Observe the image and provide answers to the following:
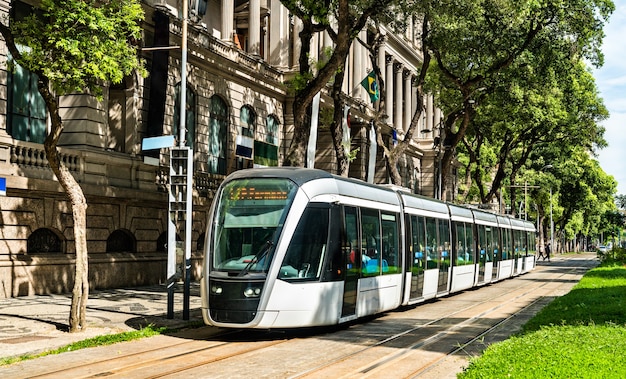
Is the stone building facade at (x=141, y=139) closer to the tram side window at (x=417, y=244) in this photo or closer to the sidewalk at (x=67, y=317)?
the sidewalk at (x=67, y=317)

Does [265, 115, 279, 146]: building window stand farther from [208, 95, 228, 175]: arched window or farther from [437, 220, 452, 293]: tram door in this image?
[437, 220, 452, 293]: tram door

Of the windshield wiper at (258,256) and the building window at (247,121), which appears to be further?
the building window at (247,121)

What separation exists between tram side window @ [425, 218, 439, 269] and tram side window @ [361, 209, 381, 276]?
435 cm

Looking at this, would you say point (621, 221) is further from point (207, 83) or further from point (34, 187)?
point (34, 187)

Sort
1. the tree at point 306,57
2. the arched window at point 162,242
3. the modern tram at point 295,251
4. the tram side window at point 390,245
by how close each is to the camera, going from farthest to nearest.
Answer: the arched window at point 162,242, the tree at point 306,57, the tram side window at point 390,245, the modern tram at point 295,251

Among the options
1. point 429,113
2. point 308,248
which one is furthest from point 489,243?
point 429,113

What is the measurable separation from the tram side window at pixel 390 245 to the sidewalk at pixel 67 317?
14.9 ft

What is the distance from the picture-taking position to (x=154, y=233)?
91.6 feet

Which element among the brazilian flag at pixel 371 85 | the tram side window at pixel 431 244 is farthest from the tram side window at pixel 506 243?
the tram side window at pixel 431 244

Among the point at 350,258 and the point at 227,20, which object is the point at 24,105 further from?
the point at 227,20

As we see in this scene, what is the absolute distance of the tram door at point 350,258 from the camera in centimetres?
1562

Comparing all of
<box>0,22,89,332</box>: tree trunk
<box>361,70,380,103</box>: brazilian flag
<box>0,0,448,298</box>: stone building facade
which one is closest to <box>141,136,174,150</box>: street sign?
<box>0,22,89,332</box>: tree trunk

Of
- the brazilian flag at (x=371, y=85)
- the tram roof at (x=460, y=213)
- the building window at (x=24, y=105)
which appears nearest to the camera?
the building window at (x=24, y=105)

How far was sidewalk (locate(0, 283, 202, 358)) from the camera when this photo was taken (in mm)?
13930
